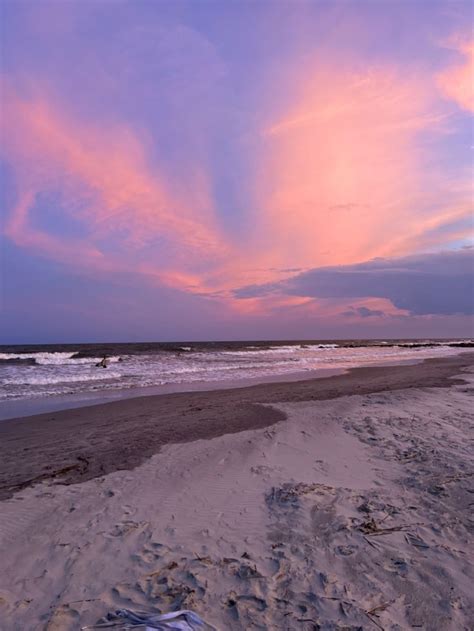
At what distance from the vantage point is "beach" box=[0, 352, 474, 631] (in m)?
3.21

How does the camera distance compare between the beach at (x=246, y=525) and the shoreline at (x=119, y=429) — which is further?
the shoreline at (x=119, y=429)

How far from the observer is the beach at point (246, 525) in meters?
3.21

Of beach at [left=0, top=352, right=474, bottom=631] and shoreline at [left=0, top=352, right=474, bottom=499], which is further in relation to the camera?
shoreline at [left=0, top=352, right=474, bottom=499]

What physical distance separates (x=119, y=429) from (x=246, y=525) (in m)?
5.91

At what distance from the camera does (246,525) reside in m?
4.56

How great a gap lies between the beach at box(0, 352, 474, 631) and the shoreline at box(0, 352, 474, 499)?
0.23 feet

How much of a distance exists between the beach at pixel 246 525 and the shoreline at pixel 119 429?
0.07 metres

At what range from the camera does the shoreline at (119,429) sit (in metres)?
6.79

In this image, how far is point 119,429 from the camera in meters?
9.54

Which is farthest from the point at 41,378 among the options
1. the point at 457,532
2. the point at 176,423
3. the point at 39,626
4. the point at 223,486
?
the point at 457,532

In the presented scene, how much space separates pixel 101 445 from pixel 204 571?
17.3ft

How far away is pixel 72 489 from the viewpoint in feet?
19.1

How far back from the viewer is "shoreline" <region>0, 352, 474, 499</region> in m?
6.79

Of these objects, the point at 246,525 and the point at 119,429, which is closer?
the point at 246,525
